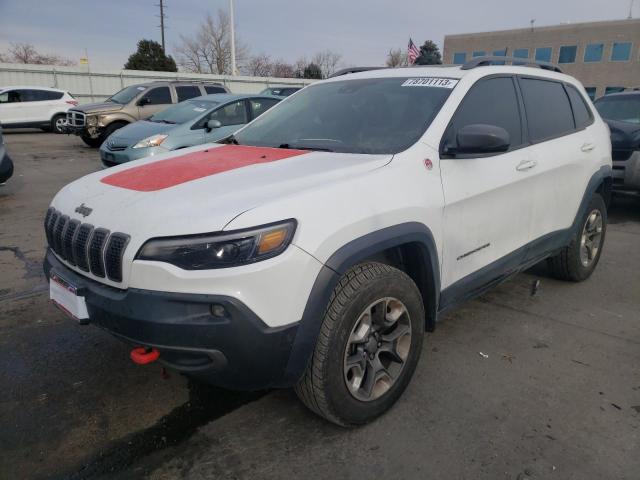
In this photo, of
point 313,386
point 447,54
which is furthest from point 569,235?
point 447,54

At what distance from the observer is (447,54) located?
5441cm

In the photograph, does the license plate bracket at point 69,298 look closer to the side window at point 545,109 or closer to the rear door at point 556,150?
the rear door at point 556,150

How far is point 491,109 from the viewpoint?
10.5 feet

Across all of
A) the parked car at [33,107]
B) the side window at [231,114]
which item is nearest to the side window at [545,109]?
the side window at [231,114]

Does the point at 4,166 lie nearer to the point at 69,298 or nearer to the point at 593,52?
the point at 69,298

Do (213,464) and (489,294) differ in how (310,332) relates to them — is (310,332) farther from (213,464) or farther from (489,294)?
(489,294)

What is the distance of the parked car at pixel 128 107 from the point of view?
13062 millimetres

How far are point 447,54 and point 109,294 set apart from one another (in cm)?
5806

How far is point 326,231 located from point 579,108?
10.6 feet

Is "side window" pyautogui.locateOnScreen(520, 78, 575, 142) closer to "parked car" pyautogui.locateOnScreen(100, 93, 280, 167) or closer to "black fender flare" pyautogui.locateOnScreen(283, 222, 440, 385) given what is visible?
"black fender flare" pyautogui.locateOnScreen(283, 222, 440, 385)

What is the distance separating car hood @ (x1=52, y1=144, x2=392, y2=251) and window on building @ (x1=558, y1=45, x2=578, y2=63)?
171ft

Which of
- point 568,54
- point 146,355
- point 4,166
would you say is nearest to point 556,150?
point 146,355

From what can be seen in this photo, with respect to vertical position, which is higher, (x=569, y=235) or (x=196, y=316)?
(x=196, y=316)

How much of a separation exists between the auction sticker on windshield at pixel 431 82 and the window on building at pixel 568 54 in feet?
168
